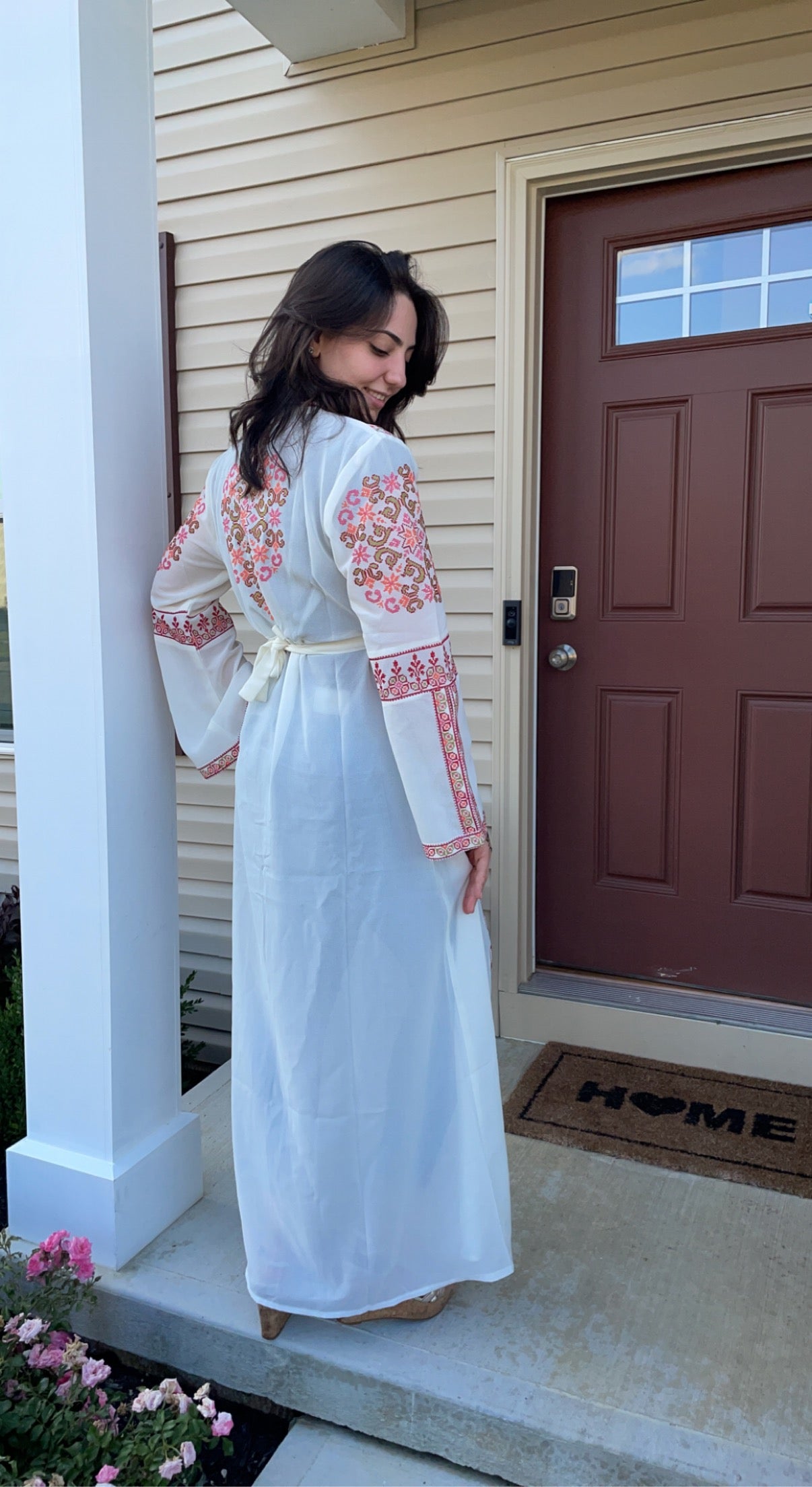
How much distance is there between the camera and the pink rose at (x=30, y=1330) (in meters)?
1.51

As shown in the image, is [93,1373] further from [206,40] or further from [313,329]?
[206,40]

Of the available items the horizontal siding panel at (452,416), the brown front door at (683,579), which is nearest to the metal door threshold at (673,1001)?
the brown front door at (683,579)

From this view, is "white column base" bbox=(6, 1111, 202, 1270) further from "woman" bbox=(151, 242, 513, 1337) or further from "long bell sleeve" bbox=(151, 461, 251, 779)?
"long bell sleeve" bbox=(151, 461, 251, 779)

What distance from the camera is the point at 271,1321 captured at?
64.6 inches

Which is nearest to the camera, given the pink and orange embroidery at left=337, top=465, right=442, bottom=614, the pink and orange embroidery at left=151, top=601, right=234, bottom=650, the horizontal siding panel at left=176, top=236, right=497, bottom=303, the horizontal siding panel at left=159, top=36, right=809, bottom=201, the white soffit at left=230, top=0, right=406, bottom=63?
the pink and orange embroidery at left=337, top=465, right=442, bottom=614

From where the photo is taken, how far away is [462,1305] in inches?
67.5

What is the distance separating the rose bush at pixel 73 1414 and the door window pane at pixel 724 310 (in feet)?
8.09

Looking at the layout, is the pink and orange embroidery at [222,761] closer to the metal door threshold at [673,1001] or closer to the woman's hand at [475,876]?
the woman's hand at [475,876]

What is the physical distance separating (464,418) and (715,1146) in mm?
1934

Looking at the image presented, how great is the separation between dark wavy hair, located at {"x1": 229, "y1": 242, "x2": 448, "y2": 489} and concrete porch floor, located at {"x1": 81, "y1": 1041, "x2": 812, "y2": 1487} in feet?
4.48

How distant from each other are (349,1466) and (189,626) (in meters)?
1.35

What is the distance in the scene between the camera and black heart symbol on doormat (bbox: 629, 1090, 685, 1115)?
243 centimetres

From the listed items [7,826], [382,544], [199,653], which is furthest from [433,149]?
[7,826]

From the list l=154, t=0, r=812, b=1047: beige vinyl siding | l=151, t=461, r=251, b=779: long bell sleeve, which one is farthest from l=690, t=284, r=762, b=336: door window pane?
l=151, t=461, r=251, b=779: long bell sleeve
